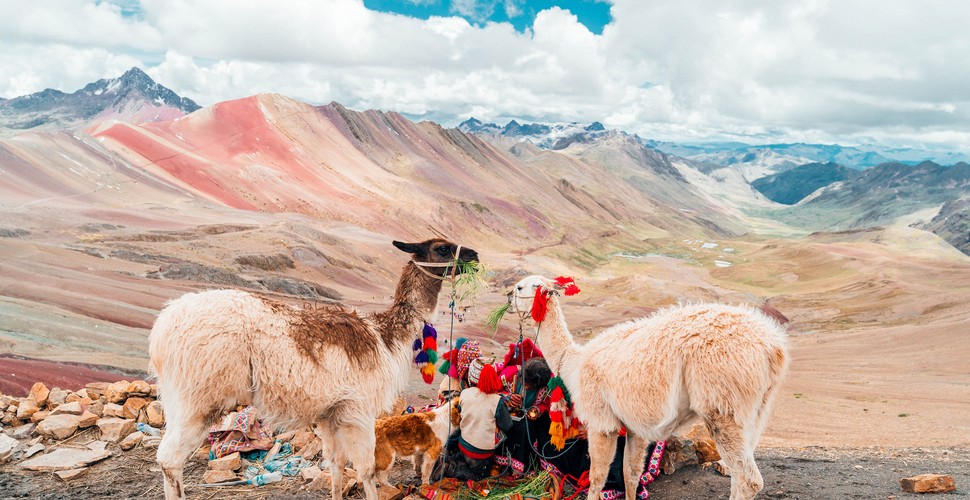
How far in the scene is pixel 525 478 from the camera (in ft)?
21.2

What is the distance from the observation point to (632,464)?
5930 millimetres

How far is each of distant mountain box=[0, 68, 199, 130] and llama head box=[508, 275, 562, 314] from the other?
17735 cm

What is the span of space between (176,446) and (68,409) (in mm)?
4106

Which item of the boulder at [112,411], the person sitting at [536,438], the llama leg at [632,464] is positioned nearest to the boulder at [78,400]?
the boulder at [112,411]

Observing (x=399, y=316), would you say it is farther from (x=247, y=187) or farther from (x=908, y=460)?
(x=247, y=187)

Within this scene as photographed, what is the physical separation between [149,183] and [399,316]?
55.7 m

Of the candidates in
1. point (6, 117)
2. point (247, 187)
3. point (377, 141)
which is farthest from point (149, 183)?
point (6, 117)

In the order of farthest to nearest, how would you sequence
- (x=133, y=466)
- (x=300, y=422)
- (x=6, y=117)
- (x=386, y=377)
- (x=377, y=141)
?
(x=6, y=117) < (x=377, y=141) < (x=133, y=466) < (x=386, y=377) < (x=300, y=422)

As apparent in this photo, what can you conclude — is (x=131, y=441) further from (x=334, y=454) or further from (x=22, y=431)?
(x=334, y=454)

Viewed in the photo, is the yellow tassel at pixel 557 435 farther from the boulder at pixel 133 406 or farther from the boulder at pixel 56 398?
the boulder at pixel 56 398

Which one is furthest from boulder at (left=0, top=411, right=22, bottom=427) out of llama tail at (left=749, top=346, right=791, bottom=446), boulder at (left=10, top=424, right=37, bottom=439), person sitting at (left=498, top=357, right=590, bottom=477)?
llama tail at (left=749, top=346, right=791, bottom=446)

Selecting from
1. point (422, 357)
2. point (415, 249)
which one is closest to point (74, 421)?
point (422, 357)

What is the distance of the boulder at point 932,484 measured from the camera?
602 centimetres

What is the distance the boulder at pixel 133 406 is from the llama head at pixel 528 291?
5.62 meters
